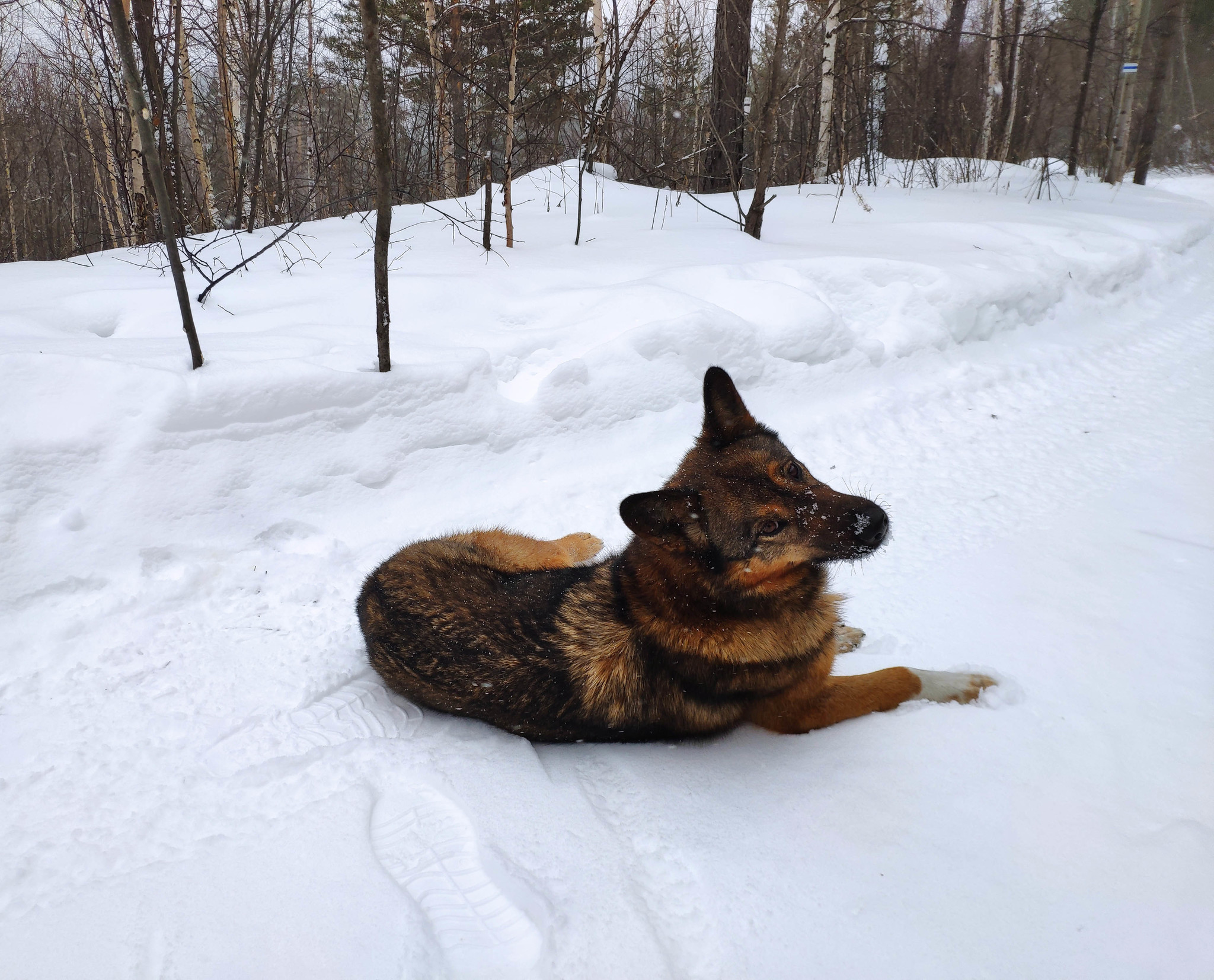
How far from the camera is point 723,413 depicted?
9.33ft

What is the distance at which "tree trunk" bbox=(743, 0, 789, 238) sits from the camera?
6984 mm

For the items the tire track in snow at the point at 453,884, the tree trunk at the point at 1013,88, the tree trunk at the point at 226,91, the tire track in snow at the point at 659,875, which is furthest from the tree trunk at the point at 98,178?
the tree trunk at the point at 1013,88

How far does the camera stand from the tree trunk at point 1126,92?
15305 mm

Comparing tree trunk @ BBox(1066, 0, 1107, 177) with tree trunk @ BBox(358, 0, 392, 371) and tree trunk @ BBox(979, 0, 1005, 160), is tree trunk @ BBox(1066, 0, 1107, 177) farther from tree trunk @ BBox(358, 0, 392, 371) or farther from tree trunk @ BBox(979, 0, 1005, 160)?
tree trunk @ BBox(358, 0, 392, 371)

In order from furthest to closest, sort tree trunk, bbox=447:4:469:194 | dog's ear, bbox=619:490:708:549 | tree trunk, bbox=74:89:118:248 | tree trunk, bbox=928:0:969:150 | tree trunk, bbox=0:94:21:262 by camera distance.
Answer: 1. tree trunk, bbox=928:0:969:150
2. tree trunk, bbox=0:94:21:262
3. tree trunk, bbox=74:89:118:248
4. tree trunk, bbox=447:4:469:194
5. dog's ear, bbox=619:490:708:549

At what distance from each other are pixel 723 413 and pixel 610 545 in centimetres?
137

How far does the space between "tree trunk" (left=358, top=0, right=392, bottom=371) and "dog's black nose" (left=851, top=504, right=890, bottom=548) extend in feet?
10.7

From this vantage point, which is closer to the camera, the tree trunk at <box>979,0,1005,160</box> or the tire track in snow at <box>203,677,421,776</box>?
the tire track in snow at <box>203,677,421,776</box>

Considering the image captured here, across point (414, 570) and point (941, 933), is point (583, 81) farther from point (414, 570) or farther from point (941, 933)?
point (941, 933)

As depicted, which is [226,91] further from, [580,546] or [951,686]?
[951,686]

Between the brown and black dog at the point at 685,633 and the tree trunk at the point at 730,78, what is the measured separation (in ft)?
26.9

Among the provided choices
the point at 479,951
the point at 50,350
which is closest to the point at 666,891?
the point at 479,951

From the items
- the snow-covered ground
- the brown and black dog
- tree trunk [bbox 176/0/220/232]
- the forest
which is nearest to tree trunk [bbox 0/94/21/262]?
the forest

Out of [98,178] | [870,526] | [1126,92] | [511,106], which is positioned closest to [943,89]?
[1126,92]
